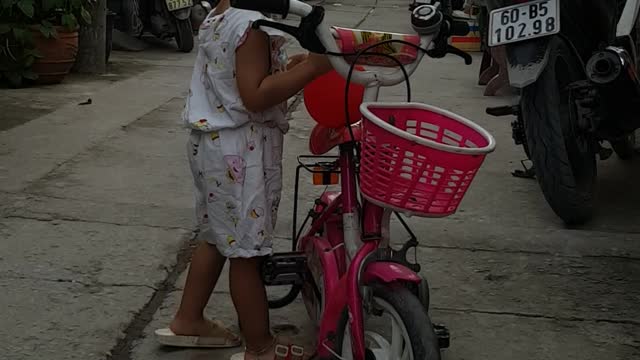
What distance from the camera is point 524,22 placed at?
14.0 ft

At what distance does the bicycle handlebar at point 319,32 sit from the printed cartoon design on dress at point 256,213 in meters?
0.60

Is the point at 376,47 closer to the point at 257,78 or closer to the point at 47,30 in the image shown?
the point at 257,78

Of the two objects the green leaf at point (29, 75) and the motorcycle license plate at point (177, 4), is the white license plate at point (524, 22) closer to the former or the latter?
the green leaf at point (29, 75)

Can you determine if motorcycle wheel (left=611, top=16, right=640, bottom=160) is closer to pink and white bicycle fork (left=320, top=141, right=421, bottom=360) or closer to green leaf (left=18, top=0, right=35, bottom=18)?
pink and white bicycle fork (left=320, top=141, right=421, bottom=360)

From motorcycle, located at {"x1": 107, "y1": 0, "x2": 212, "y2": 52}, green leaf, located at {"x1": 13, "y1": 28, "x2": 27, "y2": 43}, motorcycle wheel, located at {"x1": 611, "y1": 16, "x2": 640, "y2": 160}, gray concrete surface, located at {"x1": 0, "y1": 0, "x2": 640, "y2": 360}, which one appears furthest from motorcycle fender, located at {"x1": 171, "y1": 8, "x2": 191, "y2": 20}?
motorcycle wheel, located at {"x1": 611, "y1": 16, "x2": 640, "y2": 160}

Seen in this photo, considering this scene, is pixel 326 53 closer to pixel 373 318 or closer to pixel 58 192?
pixel 373 318

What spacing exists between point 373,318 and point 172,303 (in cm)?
113

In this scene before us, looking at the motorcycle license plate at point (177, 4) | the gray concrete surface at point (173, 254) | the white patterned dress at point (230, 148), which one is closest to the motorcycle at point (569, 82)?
the gray concrete surface at point (173, 254)

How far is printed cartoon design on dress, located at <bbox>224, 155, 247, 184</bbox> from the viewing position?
307 centimetres

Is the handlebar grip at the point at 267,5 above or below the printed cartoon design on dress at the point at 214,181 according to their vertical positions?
above

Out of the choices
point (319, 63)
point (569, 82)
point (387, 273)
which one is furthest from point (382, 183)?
point (569, 82)

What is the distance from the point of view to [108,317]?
3568 mm

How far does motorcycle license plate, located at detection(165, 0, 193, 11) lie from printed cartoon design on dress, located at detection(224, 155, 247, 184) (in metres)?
6.90

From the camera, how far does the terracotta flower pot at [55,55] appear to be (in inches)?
307
